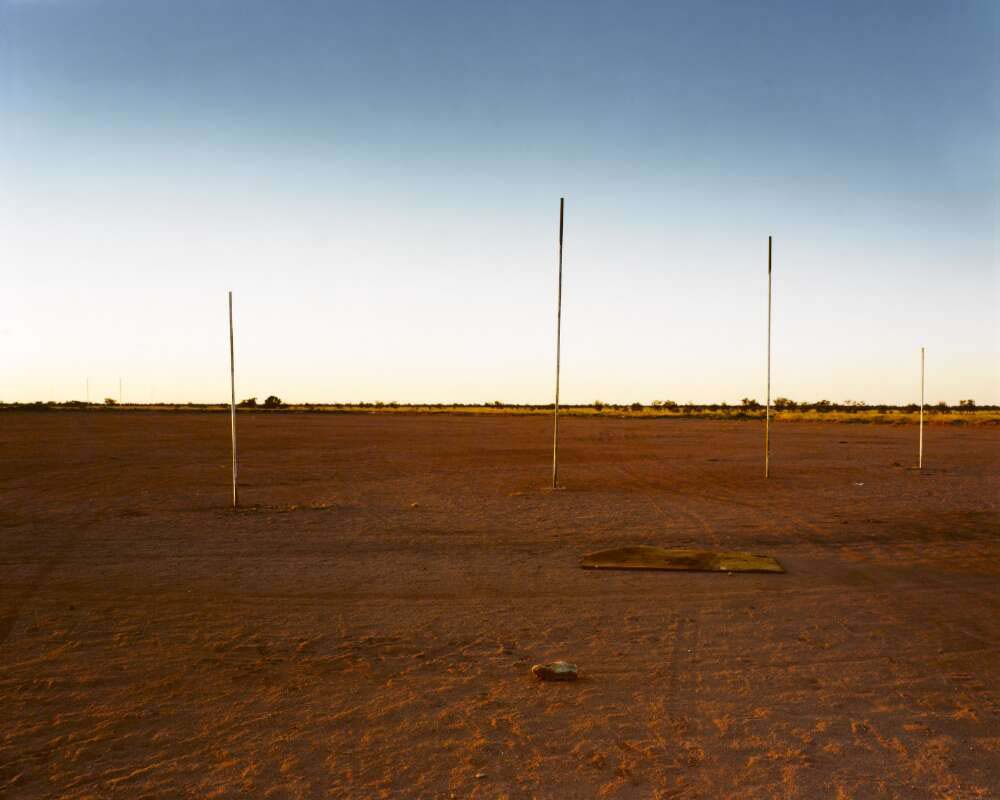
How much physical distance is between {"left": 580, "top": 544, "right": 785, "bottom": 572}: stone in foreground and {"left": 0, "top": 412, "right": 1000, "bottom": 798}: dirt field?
0.29 meters

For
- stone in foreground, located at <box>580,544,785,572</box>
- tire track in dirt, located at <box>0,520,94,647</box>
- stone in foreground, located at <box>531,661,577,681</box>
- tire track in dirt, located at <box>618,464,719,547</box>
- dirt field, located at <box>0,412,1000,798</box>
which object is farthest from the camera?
tire track in dirt, located at <box>618,464,719,547</box>

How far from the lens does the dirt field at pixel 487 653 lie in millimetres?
4367

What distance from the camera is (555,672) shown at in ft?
18.9

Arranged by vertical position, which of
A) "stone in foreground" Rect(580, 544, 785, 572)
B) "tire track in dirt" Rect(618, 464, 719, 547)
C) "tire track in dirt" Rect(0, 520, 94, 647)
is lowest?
"tire track in dirt" Rect(0, 520, 94, 647)

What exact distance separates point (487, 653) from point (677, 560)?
4032mm

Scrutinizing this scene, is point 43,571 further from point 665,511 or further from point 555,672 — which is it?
point 665,511

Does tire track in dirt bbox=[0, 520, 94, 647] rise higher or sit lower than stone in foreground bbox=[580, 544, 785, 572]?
lower

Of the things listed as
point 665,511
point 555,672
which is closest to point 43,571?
point 555,672

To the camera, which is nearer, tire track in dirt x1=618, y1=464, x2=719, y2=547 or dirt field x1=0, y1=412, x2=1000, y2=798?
dirt field x1=0, y1=412, x2=1000, y2=798

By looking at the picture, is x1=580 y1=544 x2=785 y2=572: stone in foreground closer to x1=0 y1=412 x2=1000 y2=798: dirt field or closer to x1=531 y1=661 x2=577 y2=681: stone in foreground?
x1=0 y1=412 x2=1000 y2=798: dirt field

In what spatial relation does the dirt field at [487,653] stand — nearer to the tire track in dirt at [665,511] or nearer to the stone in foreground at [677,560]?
the tire track in dirt at [665,511]

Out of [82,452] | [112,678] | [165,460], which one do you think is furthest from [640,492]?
[82,452]

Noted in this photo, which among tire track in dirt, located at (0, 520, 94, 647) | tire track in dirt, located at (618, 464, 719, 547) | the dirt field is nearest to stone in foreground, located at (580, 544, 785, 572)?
the dirt field

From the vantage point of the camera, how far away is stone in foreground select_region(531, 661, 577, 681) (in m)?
5.76
